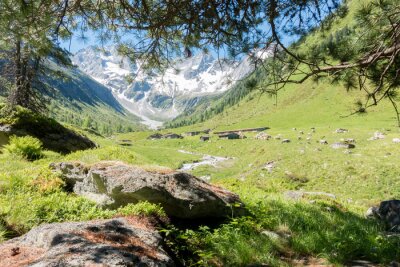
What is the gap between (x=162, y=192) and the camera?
7.03 m

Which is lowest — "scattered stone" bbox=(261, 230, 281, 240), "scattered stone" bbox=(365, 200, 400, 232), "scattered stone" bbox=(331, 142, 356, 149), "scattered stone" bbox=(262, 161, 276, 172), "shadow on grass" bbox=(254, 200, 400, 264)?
"scattered stone" bbox=(262, 161, 276, 172)

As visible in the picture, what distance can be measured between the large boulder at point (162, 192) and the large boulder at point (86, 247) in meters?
1.72

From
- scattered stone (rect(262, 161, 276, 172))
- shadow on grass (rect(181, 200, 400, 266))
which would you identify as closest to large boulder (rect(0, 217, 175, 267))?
shadow on grass (rect(181, 200, 400, 266))

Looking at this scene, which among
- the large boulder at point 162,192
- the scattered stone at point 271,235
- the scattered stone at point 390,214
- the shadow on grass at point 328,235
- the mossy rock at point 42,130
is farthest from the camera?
the mossy rock at point 42,130

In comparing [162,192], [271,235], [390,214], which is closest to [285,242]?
[271,235]

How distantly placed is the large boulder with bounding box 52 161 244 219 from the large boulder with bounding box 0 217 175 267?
5.65ft

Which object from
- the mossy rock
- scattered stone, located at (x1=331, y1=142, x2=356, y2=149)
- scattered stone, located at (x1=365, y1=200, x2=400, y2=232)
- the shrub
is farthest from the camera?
scattered stone, located at (x1=331, y1=142, x2=356, y2=149)

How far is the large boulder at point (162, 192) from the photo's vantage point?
7000 millimetres

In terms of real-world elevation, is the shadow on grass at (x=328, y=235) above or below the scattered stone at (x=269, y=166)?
above

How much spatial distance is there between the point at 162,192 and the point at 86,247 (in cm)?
306

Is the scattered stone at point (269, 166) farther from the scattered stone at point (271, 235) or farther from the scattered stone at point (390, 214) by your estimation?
the scattered stone at point (271, 235)

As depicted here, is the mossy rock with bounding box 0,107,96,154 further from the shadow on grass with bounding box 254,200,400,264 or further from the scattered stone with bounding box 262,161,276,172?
the scattered stone with bounding box 262,161,276,172

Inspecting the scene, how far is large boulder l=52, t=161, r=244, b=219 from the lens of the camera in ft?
23.0

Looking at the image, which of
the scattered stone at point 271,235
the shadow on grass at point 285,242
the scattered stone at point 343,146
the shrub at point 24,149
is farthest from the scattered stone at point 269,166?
the scattered stone at point 271,235
